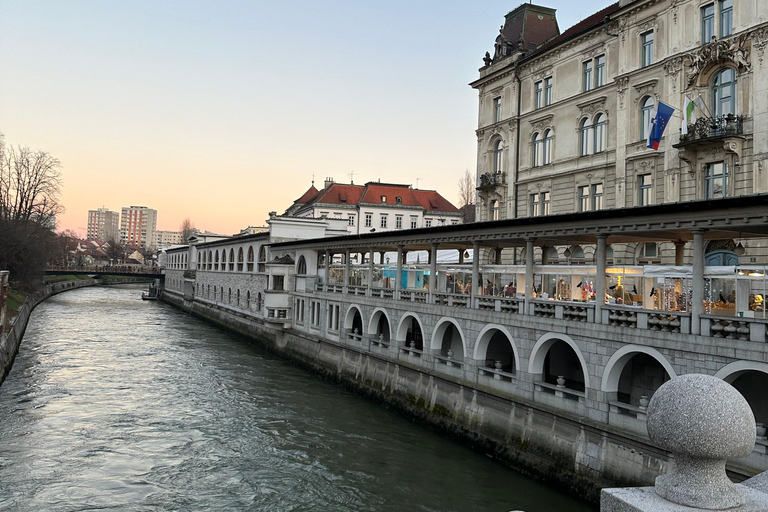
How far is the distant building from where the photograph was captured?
8100cm

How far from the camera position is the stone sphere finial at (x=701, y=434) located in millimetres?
3801

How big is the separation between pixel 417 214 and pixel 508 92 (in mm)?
45179

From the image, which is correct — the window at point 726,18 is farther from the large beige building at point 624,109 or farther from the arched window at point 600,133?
the arched window at point 600,133

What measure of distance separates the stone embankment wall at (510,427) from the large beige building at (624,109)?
1234 cm

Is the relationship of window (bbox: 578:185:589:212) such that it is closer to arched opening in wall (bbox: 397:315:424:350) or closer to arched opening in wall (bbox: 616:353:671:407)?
arched opening in wall (bbox: 397:315:424:350)

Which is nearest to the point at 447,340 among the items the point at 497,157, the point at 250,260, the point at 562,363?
the point at 562,363

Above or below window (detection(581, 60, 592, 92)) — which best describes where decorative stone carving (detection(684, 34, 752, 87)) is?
below

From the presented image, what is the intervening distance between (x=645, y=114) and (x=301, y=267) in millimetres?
23465

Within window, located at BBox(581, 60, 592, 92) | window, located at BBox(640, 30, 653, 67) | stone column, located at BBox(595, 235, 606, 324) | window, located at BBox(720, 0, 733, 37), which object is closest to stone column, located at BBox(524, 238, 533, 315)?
stone column, located at BBox(595, 235, 606, 324)

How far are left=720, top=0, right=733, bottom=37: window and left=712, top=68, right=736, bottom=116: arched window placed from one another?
1.53 meters

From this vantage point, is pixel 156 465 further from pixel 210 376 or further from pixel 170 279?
pixel 170 279

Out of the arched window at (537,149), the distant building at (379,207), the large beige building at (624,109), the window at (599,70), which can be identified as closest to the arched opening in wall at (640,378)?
the large beige building at (624,109)

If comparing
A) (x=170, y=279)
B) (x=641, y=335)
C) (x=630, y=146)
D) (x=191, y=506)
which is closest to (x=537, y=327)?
(x=641, y=335)

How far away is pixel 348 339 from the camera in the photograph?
3228 cm
